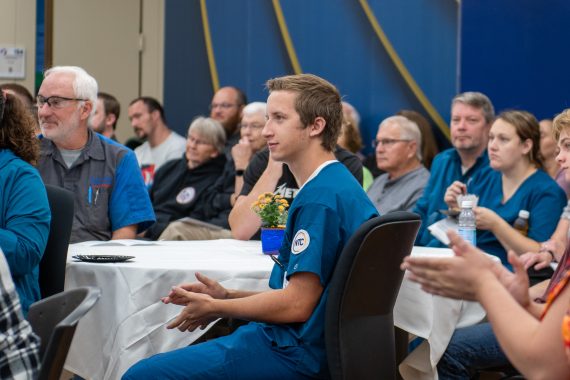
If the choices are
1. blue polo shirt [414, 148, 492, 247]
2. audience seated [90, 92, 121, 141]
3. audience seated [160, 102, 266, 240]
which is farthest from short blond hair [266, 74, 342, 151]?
audience seated [90, 92, 121, 141]

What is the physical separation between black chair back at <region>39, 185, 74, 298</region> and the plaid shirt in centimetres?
114

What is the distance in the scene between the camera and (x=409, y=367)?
354 centimetres

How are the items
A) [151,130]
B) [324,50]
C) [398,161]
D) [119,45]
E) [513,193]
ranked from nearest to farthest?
1. [513,193]
2. [398,161]
3. [324,50]
4. [151,130]
5. [119,45]

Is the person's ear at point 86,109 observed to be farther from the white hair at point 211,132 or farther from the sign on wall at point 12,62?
the sign on wall at point 12,62

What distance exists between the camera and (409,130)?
223 inches

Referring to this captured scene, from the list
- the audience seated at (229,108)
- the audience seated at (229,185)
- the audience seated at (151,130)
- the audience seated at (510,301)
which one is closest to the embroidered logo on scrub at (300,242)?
the audience seated at (510,301)

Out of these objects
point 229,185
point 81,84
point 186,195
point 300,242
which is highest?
point 81,84

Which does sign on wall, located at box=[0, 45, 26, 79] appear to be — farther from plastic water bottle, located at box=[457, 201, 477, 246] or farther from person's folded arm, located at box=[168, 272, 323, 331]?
person's folded arm, located at box=[168, 272, 323, 331]

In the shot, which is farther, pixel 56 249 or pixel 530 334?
pixel 56 249

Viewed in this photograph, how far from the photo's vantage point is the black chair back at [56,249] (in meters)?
3.24

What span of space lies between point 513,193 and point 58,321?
263 cm

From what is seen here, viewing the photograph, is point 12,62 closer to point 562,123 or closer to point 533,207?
point 533,207

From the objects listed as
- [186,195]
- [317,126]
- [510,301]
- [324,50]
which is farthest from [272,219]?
[324,50]

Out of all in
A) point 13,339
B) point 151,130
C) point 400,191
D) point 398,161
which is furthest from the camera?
point 151,130
